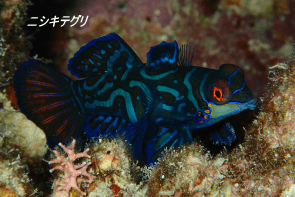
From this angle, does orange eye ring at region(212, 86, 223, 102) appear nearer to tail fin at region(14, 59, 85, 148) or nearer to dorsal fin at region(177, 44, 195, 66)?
dorsal fin at region(177, 44, 195, 66)

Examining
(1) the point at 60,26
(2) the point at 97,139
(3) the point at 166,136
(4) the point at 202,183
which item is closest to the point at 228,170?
(4) the point at 202,183

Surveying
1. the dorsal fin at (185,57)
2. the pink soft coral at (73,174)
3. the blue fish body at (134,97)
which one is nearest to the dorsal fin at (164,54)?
the blue fish body at (134,97)

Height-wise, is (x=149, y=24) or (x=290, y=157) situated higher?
(x=149, y=24)

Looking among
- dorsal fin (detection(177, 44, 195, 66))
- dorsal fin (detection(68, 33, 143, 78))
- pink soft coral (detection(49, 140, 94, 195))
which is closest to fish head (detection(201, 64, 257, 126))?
dorsal fin (detection(177, 44, 195, 66))

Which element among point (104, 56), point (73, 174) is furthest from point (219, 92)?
point (73, 174)

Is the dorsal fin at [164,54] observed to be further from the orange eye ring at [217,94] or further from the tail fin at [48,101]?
the tail fin at [48,101]

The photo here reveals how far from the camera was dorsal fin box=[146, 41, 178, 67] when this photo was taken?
2.88 meters

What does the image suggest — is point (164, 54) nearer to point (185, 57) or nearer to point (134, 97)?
point (185, 57)

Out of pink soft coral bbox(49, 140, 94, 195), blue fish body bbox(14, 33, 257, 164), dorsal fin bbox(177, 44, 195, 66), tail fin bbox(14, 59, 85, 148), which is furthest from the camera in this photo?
tail fin bbox(14, 59, 85, 148)

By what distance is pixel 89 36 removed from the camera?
561 cm

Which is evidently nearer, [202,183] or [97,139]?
[202,183]

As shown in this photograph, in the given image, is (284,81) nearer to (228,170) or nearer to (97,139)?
(228,170)

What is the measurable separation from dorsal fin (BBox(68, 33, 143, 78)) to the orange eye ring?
4.00 feet

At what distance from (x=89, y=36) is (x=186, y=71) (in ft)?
12.1
